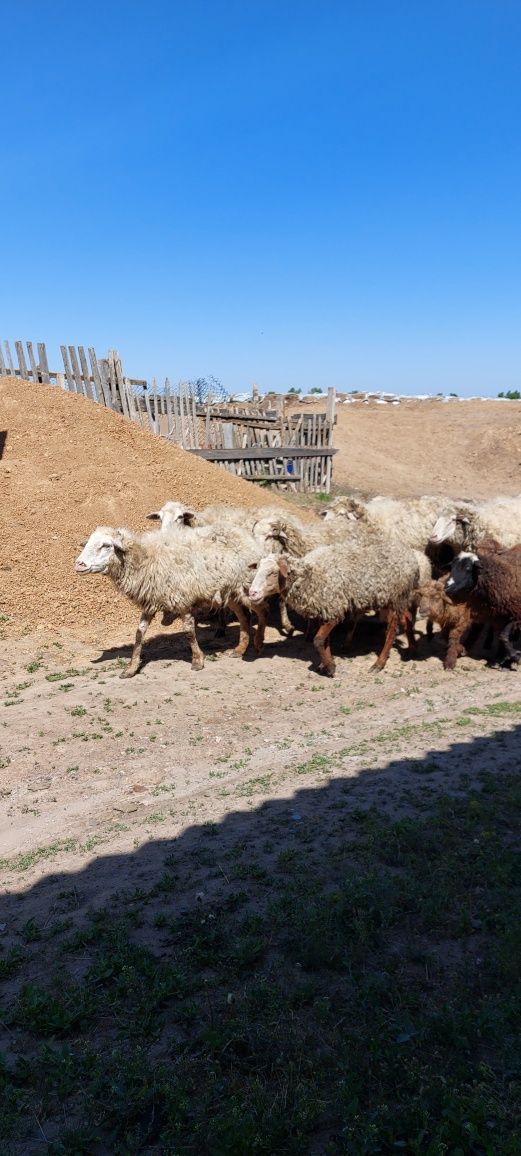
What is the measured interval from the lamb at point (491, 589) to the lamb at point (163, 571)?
291 centimetres

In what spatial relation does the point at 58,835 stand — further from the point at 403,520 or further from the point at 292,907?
the point at 403,520

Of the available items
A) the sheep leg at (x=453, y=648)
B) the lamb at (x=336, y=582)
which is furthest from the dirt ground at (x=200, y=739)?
the lamb at (x=336, y=582)

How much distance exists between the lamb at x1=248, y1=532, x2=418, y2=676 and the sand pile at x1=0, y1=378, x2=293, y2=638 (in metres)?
3.32

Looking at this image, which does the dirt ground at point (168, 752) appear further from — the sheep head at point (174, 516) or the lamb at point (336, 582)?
the sheep head at point (174, 516)

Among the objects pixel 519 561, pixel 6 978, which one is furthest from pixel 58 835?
pixel 519 561

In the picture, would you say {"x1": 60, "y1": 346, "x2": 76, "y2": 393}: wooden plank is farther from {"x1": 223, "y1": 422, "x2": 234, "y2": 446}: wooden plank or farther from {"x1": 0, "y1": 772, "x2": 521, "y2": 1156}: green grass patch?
{"x1": 0, "y1": 772, "x2": 521, "y2": 1156}: green grass patch

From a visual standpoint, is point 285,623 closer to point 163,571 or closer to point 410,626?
point 410,626

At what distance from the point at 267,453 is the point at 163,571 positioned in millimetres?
11100

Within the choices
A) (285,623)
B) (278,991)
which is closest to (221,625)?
(285,623)

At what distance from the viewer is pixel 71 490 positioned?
13688 millimetres

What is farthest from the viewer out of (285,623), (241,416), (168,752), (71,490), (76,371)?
(241,416)

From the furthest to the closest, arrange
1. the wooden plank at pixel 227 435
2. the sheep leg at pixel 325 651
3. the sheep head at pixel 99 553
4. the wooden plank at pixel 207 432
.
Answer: the wooden plank at pixel 227 435, the wooden plank at pixel 207 432, the sheep leg at pixel 325 651, the sheep head at pixel 99 553

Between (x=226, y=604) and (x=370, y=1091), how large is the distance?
25.6ft

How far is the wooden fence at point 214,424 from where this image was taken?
690 inches
